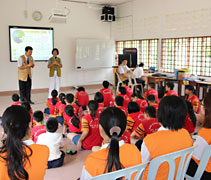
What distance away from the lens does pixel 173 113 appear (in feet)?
5.59

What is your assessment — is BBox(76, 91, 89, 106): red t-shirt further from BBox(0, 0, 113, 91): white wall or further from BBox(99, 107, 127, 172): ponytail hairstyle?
BBox(0, 0, 113, 91): white wall

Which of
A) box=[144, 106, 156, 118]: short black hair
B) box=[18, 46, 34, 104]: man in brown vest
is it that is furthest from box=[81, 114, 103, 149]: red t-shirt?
box=[18, 46, 34, 104]: man in brown vest

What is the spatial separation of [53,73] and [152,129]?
4.42 meters

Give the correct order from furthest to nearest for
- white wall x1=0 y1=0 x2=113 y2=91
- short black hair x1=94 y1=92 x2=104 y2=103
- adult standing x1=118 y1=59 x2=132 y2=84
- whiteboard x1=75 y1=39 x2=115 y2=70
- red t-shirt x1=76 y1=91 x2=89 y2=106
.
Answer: whiteboard x1=75 y1=39 x2=115 y2=70 → white wall x1=0 y1=0 x2=113 y2=91 → adult standing x1=118 y1=59 x2=132 y2=84 → red t-shirt x1=76 y1=91 x2=89 y2=106 → short black hair x1=94 y1=92 x2=104 y2=103

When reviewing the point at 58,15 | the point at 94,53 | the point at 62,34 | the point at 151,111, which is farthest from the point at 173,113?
the point at 94,53

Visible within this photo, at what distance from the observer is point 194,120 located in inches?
127

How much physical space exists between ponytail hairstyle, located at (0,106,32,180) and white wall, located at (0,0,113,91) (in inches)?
272

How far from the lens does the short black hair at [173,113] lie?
66.8 inches

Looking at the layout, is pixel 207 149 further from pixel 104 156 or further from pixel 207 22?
pixel 207 22

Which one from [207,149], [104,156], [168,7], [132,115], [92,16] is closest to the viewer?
[104,156]

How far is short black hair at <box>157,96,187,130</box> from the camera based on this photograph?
1.70 metres

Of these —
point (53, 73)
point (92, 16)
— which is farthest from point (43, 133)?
point (92, 16)

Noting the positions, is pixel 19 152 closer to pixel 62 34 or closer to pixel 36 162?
pixel 36 162

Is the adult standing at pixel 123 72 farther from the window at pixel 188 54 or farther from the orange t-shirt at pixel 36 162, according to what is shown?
the orange t-shirt at pixel 36 162
